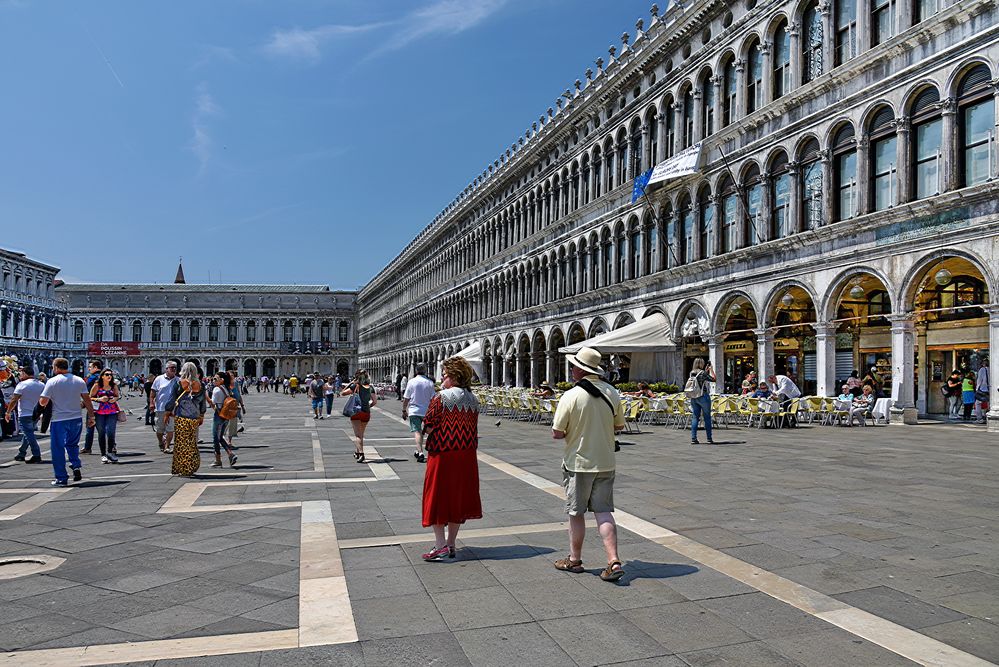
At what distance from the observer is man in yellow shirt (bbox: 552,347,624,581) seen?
5523 mm

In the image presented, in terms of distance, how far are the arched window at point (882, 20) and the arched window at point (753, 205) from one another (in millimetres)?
5364

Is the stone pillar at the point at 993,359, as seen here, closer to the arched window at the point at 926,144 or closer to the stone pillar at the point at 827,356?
the arched window at the point at 926,144

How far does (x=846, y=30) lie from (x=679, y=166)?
24.9 ft

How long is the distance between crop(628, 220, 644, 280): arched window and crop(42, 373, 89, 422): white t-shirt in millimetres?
25020

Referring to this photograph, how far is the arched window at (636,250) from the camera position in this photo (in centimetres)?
3250

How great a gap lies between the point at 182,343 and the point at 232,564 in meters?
132

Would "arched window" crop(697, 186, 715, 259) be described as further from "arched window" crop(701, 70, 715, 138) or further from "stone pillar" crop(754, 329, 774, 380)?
"stone pillar" crop(754, 329, 774, 380)

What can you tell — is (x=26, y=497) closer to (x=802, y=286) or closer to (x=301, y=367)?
(x=802, y=286)

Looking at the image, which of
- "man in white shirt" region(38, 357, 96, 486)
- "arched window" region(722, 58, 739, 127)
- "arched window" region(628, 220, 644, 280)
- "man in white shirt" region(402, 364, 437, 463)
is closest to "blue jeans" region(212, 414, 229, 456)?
"man in white shirt" region(38, 357, 96, 486)

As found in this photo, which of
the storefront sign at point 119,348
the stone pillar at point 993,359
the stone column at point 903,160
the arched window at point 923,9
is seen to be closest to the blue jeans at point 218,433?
the stone pillar at point 993,359

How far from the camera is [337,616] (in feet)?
15.4

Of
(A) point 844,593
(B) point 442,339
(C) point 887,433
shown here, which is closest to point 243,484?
(A) point 844,593

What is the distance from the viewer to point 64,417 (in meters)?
10.2

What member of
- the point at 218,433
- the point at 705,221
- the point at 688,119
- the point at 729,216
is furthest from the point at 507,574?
the point at 688,119
